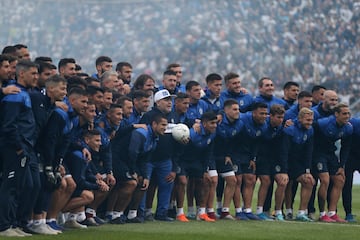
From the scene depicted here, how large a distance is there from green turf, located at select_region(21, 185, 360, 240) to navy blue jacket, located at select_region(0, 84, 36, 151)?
109 centimetres

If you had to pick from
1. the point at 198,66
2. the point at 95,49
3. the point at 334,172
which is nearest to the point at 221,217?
the point at 334,172

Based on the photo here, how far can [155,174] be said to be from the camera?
14.3 m

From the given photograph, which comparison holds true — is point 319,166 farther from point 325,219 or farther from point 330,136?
point 325,219

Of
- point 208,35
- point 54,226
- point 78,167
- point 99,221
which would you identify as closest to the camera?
point 54,226

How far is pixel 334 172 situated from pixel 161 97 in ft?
10.1

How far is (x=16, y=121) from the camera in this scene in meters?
10.6

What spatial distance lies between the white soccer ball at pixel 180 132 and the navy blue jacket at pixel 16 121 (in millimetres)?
3718

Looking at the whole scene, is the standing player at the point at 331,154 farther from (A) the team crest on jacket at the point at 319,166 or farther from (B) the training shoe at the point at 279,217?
(B) the training shoe at the point at 279,217

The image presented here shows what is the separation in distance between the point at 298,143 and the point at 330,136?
52 centimetres

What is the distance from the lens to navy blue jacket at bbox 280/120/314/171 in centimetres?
1492

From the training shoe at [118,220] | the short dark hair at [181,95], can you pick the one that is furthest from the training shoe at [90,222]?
the short dark hair at [181,95]

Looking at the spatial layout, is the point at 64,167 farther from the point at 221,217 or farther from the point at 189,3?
the point at 189,3

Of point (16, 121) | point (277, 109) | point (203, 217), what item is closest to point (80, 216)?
point (16, 121)

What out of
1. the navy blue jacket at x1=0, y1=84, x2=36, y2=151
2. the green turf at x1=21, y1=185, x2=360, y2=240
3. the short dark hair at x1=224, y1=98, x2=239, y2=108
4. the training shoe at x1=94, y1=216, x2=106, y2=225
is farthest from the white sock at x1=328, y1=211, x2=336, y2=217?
the navy blue jacket at x1=0, y1=84, x2=36, y2=151
